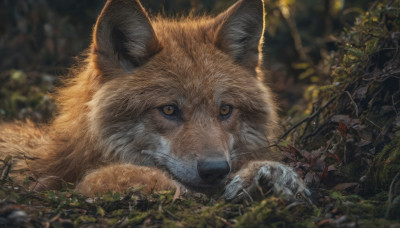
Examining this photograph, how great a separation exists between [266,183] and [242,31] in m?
1.94

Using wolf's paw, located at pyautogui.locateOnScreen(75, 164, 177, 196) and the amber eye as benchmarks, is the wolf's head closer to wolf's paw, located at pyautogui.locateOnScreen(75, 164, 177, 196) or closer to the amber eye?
the amber eye

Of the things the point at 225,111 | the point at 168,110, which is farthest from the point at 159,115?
the point at 225,111

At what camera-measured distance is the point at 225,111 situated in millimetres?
4262

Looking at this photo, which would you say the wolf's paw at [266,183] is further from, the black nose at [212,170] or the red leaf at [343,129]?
the red leaf at [343,129]

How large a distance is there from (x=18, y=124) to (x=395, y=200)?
459 cm

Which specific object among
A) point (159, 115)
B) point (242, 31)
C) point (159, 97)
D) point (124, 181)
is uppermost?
point (242, 31)

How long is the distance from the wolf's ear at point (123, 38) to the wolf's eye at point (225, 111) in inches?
33.8

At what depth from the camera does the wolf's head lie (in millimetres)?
3963

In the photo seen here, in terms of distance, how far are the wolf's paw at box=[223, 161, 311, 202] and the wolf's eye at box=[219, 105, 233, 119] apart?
883 mm

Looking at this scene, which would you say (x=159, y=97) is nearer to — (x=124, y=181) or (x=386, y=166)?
(x=124, y=181)

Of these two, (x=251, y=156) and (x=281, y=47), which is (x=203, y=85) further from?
(x=281, y=47)

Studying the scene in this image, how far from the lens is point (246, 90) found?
4.43 metres

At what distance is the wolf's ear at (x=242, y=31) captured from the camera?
4.50 meters

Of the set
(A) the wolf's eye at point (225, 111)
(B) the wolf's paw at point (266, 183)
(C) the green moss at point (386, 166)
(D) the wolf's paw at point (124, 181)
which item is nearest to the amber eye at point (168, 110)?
(A) the wolf's eye at point (225, 111)
